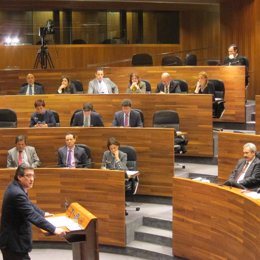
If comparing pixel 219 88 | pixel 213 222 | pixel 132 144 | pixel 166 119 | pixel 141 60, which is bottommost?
pixel 213 222

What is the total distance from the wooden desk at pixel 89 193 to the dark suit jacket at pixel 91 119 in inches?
60.0

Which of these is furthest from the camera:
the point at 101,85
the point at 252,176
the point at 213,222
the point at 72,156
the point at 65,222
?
the point at 101,85

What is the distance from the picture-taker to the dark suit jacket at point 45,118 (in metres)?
8.55

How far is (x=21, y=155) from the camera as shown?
7531mm

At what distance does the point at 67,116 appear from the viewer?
916 cm

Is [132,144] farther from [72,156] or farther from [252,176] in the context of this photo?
[252,176]

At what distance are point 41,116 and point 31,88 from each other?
4.68 feet

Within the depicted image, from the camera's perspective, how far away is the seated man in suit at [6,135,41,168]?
24.5ft

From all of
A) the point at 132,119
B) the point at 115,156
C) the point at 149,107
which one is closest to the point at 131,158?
the point at 115,156

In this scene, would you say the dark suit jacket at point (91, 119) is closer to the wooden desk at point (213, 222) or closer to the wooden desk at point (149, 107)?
the wooden desk at point (149, 107)

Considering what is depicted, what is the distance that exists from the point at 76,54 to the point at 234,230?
8834 millimetres

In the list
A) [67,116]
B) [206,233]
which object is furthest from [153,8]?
[206,233]

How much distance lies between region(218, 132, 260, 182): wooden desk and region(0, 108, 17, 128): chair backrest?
113 inches

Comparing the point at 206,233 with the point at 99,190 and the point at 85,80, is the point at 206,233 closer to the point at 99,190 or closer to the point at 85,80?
the point at 99,190
